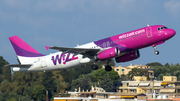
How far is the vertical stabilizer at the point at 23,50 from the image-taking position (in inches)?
2608

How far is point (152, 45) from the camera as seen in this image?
55.8 m

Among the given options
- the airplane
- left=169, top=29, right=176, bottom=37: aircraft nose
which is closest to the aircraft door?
the airplane

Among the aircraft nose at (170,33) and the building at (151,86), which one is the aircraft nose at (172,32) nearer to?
the aircraft nose at (170,33)

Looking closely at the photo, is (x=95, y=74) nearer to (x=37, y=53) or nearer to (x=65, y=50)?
(x=37, y=53)

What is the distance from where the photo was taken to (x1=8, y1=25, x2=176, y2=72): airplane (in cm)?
5472

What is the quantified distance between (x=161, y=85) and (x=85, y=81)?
2966cm

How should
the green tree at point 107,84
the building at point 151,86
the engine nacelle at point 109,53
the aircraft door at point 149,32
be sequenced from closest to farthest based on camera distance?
the aircraft door at point 149,32 → the engine nacelle at point 109,53 → the building at point 151,86 → the green tree at point 107,84

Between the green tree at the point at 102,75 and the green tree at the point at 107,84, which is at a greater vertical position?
the green tree at the point at 102,75

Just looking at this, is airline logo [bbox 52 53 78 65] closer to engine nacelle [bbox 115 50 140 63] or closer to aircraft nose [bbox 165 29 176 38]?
engine nacelle [bbox 115 50 140 63]

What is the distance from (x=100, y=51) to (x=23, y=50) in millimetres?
17762

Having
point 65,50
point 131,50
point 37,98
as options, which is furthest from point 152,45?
point 37,98

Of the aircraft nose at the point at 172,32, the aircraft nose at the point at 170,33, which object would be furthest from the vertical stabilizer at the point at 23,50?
the aircraft nose at the point at 172,32

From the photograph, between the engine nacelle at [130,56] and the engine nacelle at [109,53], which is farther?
the engine nacelle at [130,56]

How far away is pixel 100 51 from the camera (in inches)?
2259
